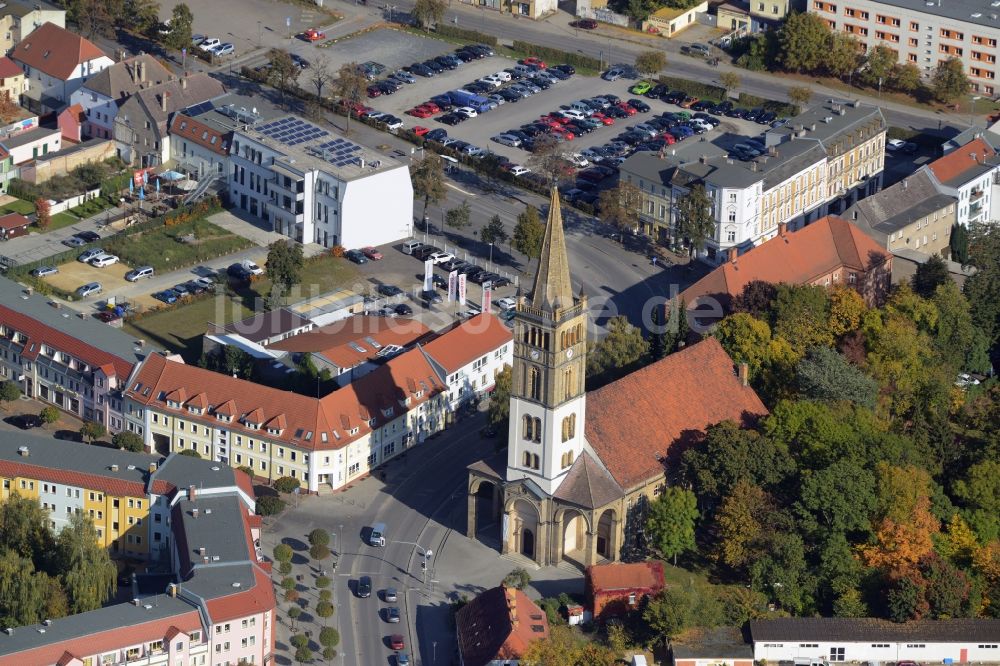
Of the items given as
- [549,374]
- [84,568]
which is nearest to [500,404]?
[549,374]

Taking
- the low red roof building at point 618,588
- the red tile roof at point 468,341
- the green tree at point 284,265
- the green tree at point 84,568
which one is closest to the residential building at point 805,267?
the red tile roof at point 468,341

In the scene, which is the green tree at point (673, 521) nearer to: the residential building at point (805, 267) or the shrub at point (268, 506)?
the shrub at point (268, 506)

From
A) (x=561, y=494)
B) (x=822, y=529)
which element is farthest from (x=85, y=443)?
(x=822, y=529)

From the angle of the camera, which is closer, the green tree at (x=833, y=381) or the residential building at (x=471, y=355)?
the green tree at (x=833, y=381)

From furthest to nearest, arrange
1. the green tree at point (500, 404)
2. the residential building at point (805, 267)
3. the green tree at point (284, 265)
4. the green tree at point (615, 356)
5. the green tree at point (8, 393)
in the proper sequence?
the green tree at point (284, 265) < the residential building at point (805, 267) < the green tree at point (8, 393) < the green tree at point (615, 356) < the green tree at point (500, 404)

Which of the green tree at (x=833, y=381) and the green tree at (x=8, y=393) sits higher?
the green tree at (x=833, y=381)

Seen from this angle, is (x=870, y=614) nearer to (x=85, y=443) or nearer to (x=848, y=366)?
(x=848, y=366)
